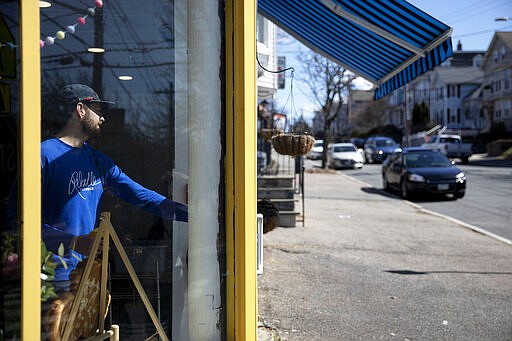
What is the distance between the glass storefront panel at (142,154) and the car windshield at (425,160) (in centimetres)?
1527

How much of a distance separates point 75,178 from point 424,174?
50.2ft

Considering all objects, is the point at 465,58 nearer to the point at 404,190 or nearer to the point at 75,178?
the point at 404,190

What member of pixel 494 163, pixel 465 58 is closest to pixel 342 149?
pixel 494 163

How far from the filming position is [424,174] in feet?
56.6

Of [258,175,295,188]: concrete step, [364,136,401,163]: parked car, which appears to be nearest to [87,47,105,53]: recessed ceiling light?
[258,175,295,188]: concrete step

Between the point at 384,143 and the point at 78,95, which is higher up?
the point at 384,143

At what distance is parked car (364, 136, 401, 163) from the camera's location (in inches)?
1549

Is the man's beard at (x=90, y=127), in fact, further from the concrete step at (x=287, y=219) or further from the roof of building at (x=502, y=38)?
the roof of building at (x=502, y=38)

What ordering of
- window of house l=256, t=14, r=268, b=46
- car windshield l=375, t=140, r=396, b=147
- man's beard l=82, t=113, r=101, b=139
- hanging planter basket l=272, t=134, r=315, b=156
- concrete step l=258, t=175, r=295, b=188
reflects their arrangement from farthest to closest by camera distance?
car windshield l=375, t=140, r=396, b=147 → window of house l=256, t=14, r=268, b=46 → concrete step l=258, t=175, r=295, b=188 → hanging planter basket l=272, t=134, r=315, b=156 → man's beard l=82, t=113, r=101, b=139

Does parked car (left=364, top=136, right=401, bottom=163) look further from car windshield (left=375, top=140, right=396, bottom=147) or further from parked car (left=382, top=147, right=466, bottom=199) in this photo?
parked car (left=382, top=147, right=466, bottom=199)

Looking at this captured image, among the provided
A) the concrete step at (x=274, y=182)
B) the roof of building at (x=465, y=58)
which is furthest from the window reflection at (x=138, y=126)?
the roof of building at (x=465, y=58)

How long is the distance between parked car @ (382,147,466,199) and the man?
14748mm

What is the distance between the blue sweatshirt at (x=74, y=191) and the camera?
2785 millimetres

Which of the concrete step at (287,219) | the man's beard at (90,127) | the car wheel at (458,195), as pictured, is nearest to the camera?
the man's beard at (90,127)
